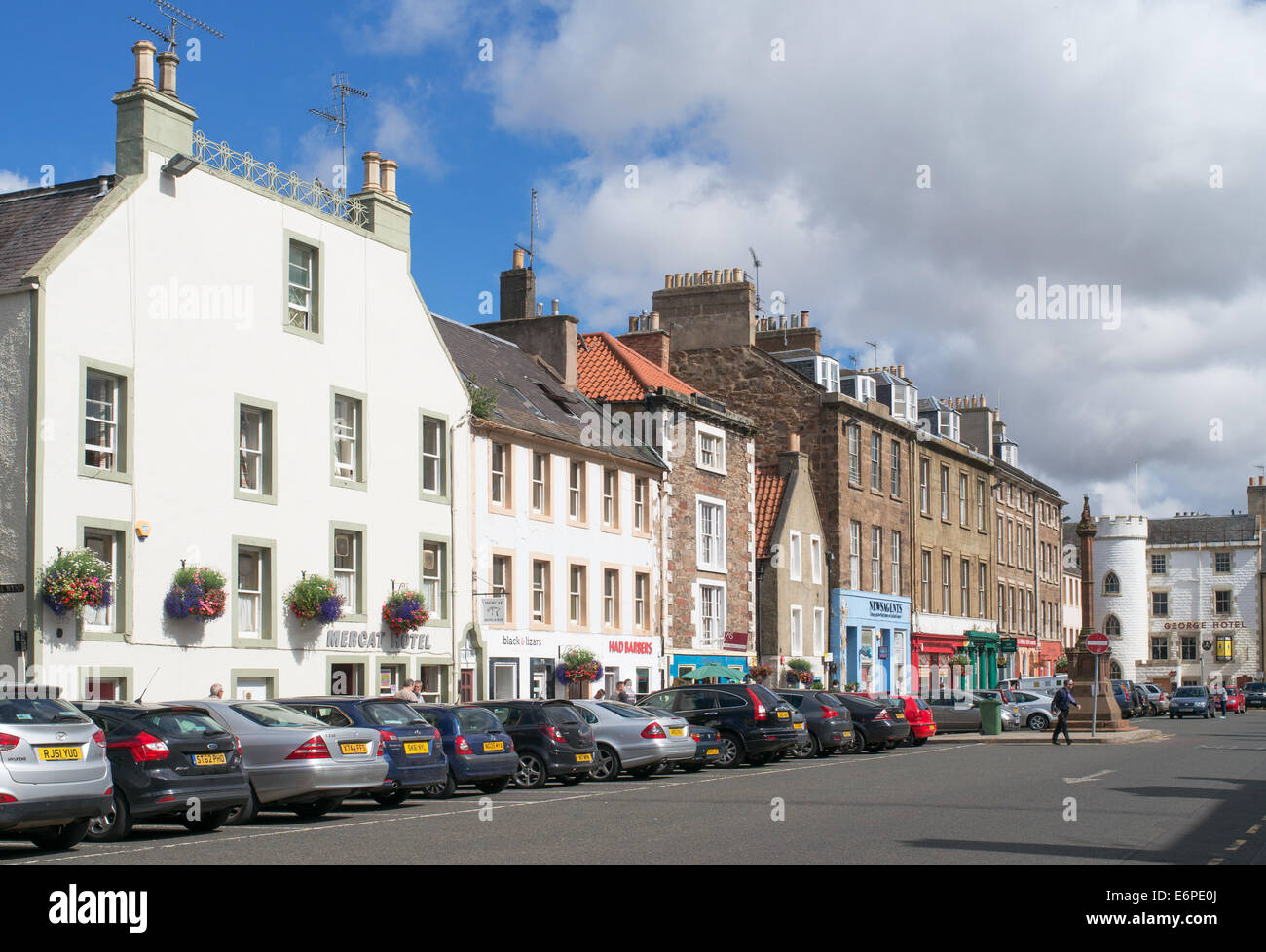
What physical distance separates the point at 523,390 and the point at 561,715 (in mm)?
15754

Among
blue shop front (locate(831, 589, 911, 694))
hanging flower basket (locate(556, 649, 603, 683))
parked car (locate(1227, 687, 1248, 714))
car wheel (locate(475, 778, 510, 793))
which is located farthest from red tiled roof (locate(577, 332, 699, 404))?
parked car (locate(1227, 687, 1248, 714))

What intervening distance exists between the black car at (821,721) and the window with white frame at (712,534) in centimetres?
1088

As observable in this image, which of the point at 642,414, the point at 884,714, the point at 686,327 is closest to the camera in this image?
the point at 884,714

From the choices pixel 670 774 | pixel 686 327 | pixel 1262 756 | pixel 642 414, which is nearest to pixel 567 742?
pixel 670 774

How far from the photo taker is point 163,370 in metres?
25.3

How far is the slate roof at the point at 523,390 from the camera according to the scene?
36000 millimetres

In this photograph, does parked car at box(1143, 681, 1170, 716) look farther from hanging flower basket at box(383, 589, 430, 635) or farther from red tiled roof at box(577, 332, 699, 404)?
hanging flower basket at box(383, 589, 430, 635)

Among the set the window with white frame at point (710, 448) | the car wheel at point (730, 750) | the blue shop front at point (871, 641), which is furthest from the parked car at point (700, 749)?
the blue shop front at point (871, 641)

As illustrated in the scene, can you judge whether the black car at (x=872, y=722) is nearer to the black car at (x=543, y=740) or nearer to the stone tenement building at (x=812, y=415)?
the black car at (x=543, y=740)

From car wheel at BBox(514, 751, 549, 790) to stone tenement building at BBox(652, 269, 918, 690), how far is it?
28770 mm

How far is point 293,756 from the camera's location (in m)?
17.6

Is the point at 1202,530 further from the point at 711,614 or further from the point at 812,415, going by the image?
the point at 711,614
